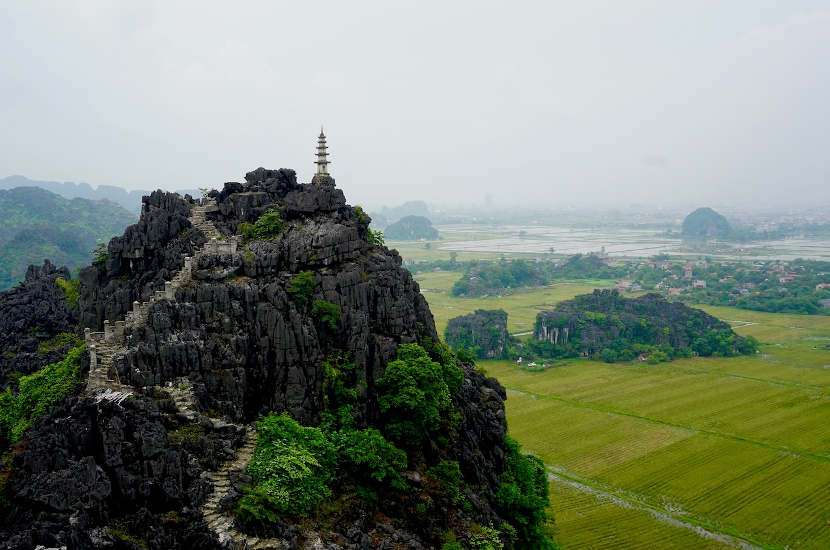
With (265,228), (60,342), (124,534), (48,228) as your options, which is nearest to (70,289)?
(60,342)

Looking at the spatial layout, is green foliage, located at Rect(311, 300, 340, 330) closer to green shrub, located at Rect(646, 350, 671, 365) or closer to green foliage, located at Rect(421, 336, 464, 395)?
green foliage, located at Rect(421, 336, 464, 395)

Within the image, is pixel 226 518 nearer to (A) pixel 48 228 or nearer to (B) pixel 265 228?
(B) pixel 265 228

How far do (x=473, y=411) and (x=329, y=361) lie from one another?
33.9 feet

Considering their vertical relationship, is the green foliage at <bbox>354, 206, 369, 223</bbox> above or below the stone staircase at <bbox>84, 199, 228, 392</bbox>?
above

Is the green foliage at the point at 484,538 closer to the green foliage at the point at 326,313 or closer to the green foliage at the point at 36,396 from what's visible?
the green foliage at the point at 326,313

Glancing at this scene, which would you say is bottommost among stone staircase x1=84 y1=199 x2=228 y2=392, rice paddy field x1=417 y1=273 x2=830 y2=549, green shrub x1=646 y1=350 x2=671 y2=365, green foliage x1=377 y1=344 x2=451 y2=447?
rice paddy field x1=417 y1=273 x2=830 y2=549

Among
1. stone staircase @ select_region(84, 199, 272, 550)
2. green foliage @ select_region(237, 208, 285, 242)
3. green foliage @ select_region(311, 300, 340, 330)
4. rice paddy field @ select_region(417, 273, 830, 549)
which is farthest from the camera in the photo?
rice paddy field @ select_region(417, 273, 830, 549)

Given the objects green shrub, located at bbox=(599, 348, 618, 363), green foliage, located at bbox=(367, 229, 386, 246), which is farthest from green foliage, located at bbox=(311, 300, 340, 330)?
green shrub, located at bbox=(599, 348, 618, 363)

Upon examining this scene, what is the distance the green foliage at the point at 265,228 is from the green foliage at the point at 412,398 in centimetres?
1089

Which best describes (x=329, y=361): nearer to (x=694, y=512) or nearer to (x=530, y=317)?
(x=694, y=512)

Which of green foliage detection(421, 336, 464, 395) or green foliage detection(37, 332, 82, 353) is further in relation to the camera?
green foliage detection(37, 332, 82, 353)

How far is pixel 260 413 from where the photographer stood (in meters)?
29.7

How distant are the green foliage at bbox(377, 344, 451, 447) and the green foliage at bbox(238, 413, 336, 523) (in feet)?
14.1

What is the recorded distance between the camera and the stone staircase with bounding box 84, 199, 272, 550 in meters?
23.0
